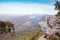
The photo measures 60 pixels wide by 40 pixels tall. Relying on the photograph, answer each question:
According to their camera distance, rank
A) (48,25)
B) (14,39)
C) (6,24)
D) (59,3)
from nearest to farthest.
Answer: (48,25), (59,3), (14,39), (6,24)

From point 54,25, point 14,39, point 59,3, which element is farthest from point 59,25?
point 14,39

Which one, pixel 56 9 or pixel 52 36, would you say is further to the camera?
pixel 56 9

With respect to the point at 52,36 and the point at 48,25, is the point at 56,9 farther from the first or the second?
the point at 52,36

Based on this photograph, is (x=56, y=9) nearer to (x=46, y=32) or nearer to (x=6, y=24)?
A: (x=46, y=32)

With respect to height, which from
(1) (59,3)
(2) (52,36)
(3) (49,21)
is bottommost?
(2) (52,36)

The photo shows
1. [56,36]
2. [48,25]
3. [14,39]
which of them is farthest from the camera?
[14,39]

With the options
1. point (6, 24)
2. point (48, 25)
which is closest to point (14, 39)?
point (6, 24)

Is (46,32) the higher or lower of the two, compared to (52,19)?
lower

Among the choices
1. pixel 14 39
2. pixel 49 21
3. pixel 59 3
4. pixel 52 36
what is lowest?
pixel 14 39

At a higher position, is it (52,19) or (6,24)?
(52,19)
